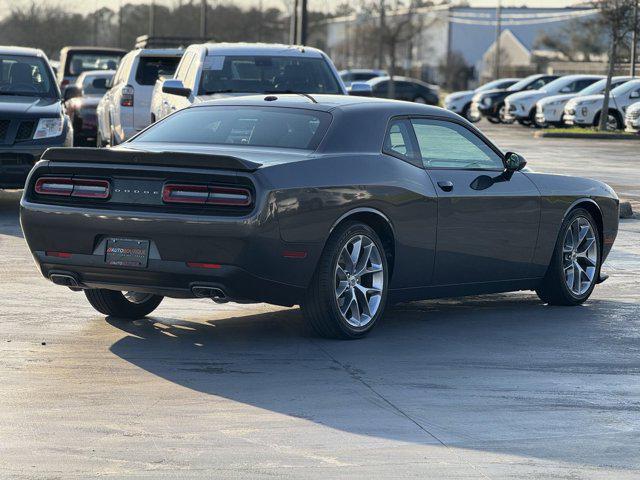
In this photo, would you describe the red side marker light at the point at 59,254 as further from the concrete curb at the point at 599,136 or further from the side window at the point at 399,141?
the concrete curb at the point at 599,136

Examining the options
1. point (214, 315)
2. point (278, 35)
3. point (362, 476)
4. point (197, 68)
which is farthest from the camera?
point (278, 35)

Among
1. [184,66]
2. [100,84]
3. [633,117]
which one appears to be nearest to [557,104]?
[633,117]

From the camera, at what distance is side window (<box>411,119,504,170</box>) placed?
9594 mm

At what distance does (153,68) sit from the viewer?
923 inches

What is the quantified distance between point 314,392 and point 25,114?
10.4m

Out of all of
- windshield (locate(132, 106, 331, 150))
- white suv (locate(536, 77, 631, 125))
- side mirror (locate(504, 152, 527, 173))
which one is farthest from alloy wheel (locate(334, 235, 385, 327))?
white suv (locate(536, 77, 631, 125))

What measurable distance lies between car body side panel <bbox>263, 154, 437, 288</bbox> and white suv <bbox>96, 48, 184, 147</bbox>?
43.2ft

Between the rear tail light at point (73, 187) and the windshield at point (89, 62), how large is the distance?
27.3 meters

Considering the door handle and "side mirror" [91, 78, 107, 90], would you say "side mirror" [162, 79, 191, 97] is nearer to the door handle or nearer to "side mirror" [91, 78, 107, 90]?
the door handle

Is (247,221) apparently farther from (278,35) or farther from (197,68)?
(278,35)

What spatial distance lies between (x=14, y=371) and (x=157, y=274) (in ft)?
3.22

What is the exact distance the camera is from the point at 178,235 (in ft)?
26.7

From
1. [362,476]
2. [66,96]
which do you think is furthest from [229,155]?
[66,96]

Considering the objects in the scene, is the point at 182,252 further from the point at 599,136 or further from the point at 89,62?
the point at 599,136
